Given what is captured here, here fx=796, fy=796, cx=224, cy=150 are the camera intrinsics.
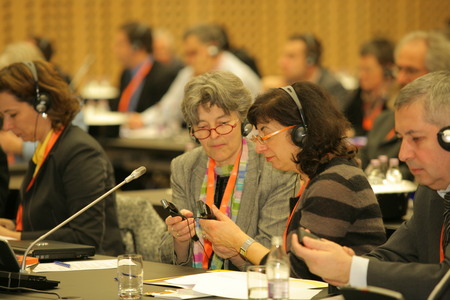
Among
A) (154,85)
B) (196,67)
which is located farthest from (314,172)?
(154,85)

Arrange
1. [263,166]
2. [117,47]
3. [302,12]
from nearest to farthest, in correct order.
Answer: [263,166] → [117,47] → [302,12]

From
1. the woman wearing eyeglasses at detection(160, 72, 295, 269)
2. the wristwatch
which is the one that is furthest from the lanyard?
the woman wearing eyeglasses at detection(160, 72, 295, 269)

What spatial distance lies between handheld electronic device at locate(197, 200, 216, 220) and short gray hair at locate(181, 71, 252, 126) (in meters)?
0.50

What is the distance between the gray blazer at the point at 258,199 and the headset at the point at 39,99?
30.5 inches

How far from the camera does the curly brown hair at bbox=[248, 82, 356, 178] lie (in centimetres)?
278

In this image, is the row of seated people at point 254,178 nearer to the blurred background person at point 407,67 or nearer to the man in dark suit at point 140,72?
the blurred background person at point 407,67

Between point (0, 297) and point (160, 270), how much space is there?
0.61 meters

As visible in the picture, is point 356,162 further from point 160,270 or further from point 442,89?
point 160,270

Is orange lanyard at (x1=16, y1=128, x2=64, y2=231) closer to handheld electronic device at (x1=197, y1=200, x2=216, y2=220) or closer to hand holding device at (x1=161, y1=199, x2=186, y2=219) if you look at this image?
hand holding device at (x1=161, y1=199, x2=186, y2=219)

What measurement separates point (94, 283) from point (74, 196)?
3.22ft

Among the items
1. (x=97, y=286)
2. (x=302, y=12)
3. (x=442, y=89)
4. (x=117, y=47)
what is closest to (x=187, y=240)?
(x=97, y=286)

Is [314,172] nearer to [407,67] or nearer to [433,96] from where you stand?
[433,96]

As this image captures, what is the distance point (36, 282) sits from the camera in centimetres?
253

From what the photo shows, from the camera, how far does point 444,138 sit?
2.26 meters
